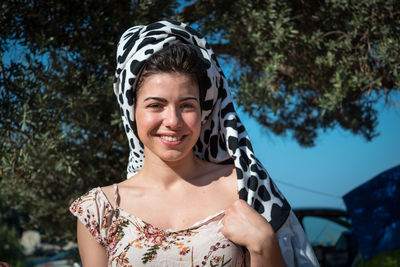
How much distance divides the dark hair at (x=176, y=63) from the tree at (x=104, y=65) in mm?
1434

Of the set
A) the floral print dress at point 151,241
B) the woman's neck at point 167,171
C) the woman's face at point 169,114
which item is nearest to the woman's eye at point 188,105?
the woman's face at point 169,114

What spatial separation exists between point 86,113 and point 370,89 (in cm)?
272

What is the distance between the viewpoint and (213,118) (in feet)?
6.97

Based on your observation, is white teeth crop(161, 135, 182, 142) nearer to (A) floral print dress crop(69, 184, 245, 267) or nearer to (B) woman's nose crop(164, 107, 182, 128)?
(B) woman's nose crop(164, 107, 182, 128)

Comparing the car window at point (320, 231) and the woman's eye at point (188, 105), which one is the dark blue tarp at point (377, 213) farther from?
Answer: the woman's eye at point (188, 105)

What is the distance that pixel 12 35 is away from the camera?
3432mm

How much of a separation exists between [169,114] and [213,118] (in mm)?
375

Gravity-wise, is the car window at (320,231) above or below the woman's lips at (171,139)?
below

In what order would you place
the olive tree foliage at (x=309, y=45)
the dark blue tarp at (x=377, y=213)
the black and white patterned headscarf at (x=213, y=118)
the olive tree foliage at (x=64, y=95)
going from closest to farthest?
the black and white patterned headscarf at (x=213, y=118), the olive tree foliage at (x=64, y=95), the olive tree foliage at (x=309, y=45), the dark blue tarp at (x=377, y=213)

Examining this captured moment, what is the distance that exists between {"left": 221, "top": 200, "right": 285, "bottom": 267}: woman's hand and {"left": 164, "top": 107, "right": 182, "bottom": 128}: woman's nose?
49 centimetres

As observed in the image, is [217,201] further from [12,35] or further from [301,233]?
[12,35]

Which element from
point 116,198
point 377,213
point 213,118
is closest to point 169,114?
point 213,118

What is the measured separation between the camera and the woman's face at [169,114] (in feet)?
6.02

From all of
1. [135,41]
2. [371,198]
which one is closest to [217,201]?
[135,41]
